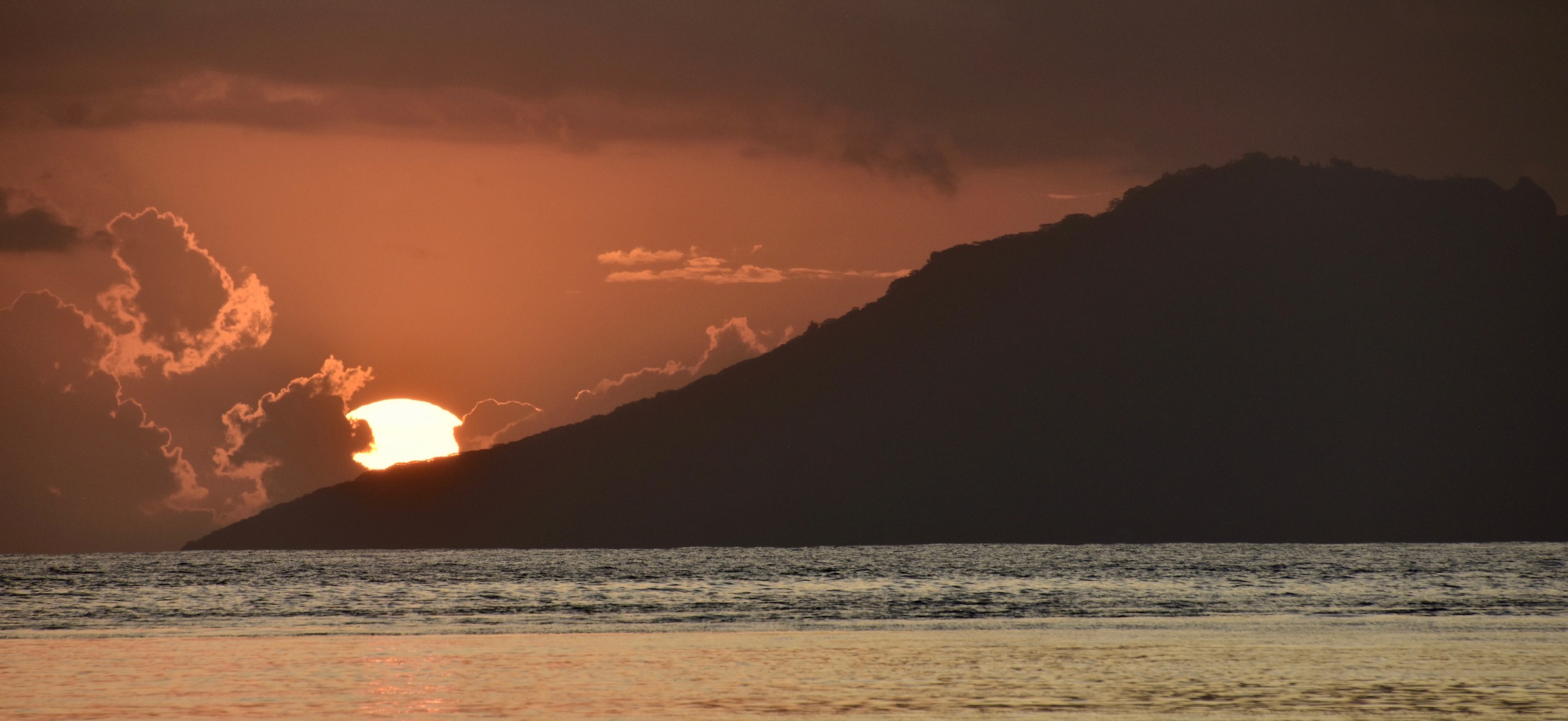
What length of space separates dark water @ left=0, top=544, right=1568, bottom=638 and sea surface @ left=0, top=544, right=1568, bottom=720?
0.46 meters

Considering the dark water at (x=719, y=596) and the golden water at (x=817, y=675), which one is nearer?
the golden water at (x=817, y=675)

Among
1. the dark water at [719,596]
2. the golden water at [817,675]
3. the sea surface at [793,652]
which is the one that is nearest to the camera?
the golden water at [817,675]

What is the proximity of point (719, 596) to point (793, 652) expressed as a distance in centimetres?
3472

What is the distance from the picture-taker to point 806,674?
34219 mm

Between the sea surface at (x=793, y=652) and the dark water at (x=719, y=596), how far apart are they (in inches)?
18.0

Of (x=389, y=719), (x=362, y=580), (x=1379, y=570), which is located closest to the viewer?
(x=389, y=719)

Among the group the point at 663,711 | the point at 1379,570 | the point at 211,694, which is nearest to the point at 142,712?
the point at 211,694

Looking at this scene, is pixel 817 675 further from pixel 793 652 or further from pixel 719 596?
pixel 719 596

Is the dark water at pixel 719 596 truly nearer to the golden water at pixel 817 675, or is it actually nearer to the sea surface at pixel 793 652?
the sea surface at pixel 793 652

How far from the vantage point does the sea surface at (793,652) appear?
2906 centimetres

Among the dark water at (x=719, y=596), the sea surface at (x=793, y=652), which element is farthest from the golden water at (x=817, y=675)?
the dark water at (x=719, y=596)

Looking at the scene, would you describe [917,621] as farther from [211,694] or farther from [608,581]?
[608,581]

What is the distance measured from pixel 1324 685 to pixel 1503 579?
7333cm

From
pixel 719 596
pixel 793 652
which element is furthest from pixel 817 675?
pixel 719 596
